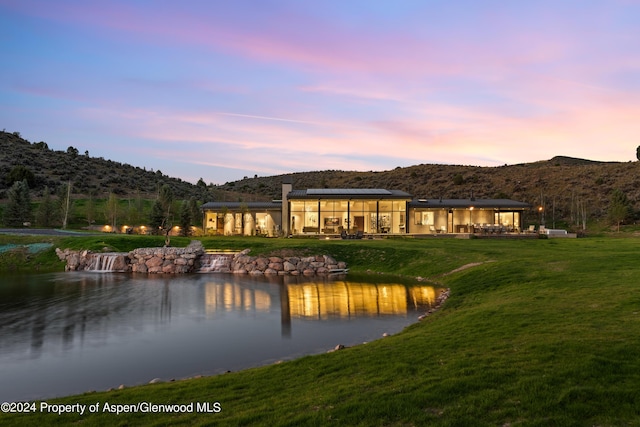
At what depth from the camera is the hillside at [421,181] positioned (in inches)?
2699

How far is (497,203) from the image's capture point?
50375 mm

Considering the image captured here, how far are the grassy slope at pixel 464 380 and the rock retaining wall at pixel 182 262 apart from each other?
59.9ft

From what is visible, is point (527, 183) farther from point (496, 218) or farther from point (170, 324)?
point (170, 324)

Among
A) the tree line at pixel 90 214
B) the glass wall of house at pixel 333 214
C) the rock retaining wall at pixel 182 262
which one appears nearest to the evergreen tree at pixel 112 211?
the tree line at pixel 90 214

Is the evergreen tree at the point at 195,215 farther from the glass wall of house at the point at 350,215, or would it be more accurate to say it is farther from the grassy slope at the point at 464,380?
the grassy slope at the point at 464,380

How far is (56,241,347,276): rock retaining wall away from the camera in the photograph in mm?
31516

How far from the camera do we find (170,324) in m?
16.7

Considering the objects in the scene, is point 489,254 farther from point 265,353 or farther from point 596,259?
point 265,353

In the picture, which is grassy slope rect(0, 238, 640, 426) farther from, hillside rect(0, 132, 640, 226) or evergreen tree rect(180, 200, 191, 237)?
hillside rect(0, 132, 640, 226)

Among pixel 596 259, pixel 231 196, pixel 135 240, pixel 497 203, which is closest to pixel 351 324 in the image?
pixel 596 259

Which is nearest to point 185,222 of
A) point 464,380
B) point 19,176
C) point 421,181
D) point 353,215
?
point 353,215

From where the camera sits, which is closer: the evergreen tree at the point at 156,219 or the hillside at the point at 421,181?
the evergreen tree at the point at 156,219

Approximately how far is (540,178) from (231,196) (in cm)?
6181

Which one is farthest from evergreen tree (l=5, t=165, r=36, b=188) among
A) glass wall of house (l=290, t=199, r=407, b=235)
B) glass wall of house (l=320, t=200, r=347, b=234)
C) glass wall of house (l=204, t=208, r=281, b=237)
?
glass wall of house (l=320, t=200, r=347, b=234)
